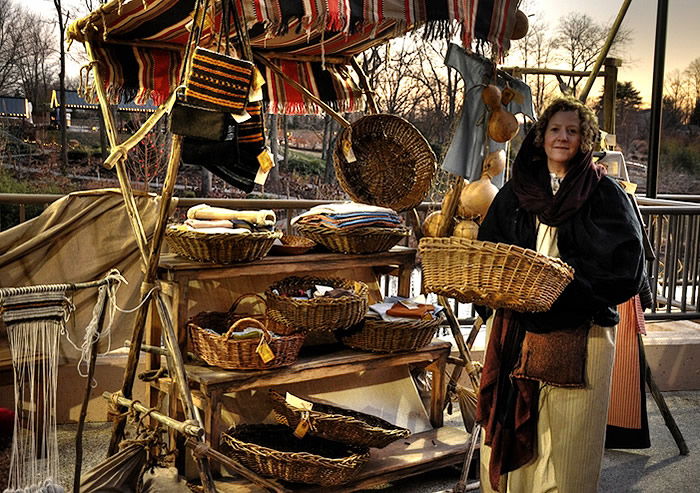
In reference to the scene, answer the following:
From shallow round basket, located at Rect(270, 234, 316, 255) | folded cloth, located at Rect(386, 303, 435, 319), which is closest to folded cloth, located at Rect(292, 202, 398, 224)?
shallow round basket, located at Rect(270, 234, 316, 255)

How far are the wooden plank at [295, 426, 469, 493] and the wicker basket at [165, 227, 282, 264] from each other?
1.06m

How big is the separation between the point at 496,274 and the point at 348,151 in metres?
1.74

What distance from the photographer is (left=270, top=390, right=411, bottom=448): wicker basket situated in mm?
Answer: 3541

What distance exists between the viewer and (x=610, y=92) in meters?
5.27

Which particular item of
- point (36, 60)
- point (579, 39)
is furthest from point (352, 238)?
point (579, 39)

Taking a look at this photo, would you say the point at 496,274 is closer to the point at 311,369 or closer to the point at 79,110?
the point at 311,369

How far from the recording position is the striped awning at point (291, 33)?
3297mm

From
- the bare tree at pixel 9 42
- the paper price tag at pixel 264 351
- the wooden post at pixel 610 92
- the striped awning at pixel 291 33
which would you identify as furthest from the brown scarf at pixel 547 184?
the bare tree at pixel 9 42

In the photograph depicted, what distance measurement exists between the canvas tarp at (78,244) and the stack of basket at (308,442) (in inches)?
45.7

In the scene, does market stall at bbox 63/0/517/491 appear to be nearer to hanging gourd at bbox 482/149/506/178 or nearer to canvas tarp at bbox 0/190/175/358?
hanging gourd at bbox 482/149/506/178

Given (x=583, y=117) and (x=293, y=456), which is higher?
(x=583, y=117)

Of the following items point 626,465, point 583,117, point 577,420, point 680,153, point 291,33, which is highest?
point 291,33

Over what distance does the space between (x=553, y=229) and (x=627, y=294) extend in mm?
379

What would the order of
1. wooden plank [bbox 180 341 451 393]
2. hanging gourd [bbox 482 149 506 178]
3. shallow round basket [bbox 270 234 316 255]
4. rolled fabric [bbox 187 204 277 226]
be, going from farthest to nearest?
hanging gourd [bbox 482 149 506 178]
shallow round basket [bbox 270 234 316 255]
rolled fabric [bbox 187 204 277 226]
wooden plank [bbox 180 341 451 393]
